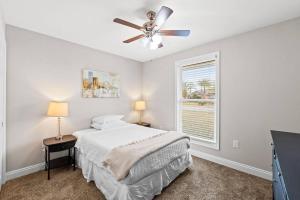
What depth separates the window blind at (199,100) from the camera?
9.89ft

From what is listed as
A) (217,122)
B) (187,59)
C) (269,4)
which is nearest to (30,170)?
(217,122)

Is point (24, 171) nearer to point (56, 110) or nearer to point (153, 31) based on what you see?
point (56, 110)

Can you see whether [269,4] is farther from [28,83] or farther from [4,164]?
[4,164]

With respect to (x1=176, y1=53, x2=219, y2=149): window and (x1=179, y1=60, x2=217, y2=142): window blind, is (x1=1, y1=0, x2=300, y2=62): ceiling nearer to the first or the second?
(x1=176, y1=53, x2=219, y2=149): window

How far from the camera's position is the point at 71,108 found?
293 centimetres

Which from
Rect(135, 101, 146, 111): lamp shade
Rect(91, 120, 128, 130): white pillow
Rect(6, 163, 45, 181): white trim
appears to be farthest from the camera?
Rect(135, 101, 146, 111): lamp shade

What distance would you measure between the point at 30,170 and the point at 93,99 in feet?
5.45

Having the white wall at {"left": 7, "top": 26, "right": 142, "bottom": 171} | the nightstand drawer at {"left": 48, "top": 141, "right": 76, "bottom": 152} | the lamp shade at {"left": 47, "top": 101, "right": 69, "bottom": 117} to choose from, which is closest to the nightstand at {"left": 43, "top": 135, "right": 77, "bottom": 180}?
the nightstand drawer at {"left": 48, "top": 141, "right": 76, "bottom": 152}

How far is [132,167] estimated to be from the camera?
1.55m

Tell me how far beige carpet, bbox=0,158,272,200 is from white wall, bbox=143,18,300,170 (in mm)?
435

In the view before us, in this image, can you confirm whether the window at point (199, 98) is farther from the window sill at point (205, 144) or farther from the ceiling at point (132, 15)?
the ceiling at point (132, 15)

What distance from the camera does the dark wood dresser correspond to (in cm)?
69

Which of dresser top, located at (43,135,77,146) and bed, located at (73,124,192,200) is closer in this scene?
bed, located at (73,124,192,200)

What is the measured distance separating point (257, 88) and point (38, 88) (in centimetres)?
A: 378
